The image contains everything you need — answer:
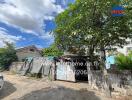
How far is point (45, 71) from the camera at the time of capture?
57.8 feet

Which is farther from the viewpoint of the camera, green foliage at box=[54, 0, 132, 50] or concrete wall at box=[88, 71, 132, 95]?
concrete wall at box=[88, 71, 132, 95]

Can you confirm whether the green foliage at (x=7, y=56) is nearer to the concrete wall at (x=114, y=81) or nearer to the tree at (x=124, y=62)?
A: the tree at (x=124, y=62)

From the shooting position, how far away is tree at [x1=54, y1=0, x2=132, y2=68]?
10.2 metres

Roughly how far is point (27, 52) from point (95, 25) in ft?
86.5

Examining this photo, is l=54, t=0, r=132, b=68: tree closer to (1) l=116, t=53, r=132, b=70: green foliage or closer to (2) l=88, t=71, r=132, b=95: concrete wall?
(2) l=88, t=71, r=132, b=95: concrete wall

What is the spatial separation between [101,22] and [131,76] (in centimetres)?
371

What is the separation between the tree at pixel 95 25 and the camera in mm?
10227

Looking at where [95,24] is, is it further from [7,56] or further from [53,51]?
[7,56]

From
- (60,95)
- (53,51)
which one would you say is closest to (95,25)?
(60,95)

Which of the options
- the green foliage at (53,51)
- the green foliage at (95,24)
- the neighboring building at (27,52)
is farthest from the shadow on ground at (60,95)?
the neighboring building at (27,52)

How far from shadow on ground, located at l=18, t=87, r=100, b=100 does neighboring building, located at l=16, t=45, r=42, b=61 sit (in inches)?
842

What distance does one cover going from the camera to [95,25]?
1099cm

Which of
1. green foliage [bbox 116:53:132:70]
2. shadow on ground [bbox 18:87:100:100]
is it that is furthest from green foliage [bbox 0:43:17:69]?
green foliage [bbox 116:53:132:70]

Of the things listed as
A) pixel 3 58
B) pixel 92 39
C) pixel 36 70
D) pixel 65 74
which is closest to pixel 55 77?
pixel 65 74
